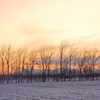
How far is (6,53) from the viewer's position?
6150 centimetres

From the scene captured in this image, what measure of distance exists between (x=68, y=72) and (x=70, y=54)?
29.8 feet

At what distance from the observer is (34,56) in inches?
2672

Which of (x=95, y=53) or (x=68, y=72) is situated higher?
(x=95, y=53)

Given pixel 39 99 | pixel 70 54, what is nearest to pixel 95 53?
pixel 70 54

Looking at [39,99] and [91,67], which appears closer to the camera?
[39,99]

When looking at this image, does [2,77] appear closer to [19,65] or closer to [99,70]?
[19,65]

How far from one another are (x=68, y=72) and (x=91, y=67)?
8.25 m

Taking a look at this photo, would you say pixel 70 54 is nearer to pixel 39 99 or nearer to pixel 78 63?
pixel 78 63

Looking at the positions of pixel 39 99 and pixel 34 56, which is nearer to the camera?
pixel 39 99

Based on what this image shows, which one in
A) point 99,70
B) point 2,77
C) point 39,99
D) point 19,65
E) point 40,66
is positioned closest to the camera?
point 39,99

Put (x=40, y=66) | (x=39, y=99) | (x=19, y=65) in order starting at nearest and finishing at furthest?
(x=39, y=99) < (x=19, y=65) < (x=40, y=66)

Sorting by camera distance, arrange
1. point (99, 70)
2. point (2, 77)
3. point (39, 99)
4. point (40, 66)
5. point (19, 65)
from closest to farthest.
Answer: point (39, 99) → point (2, 77) → point (19, 65) → point (40, 66) → point (99, 70)

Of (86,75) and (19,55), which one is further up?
(19,55)

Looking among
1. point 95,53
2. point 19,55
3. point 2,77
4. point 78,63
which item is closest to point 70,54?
point 78,63
